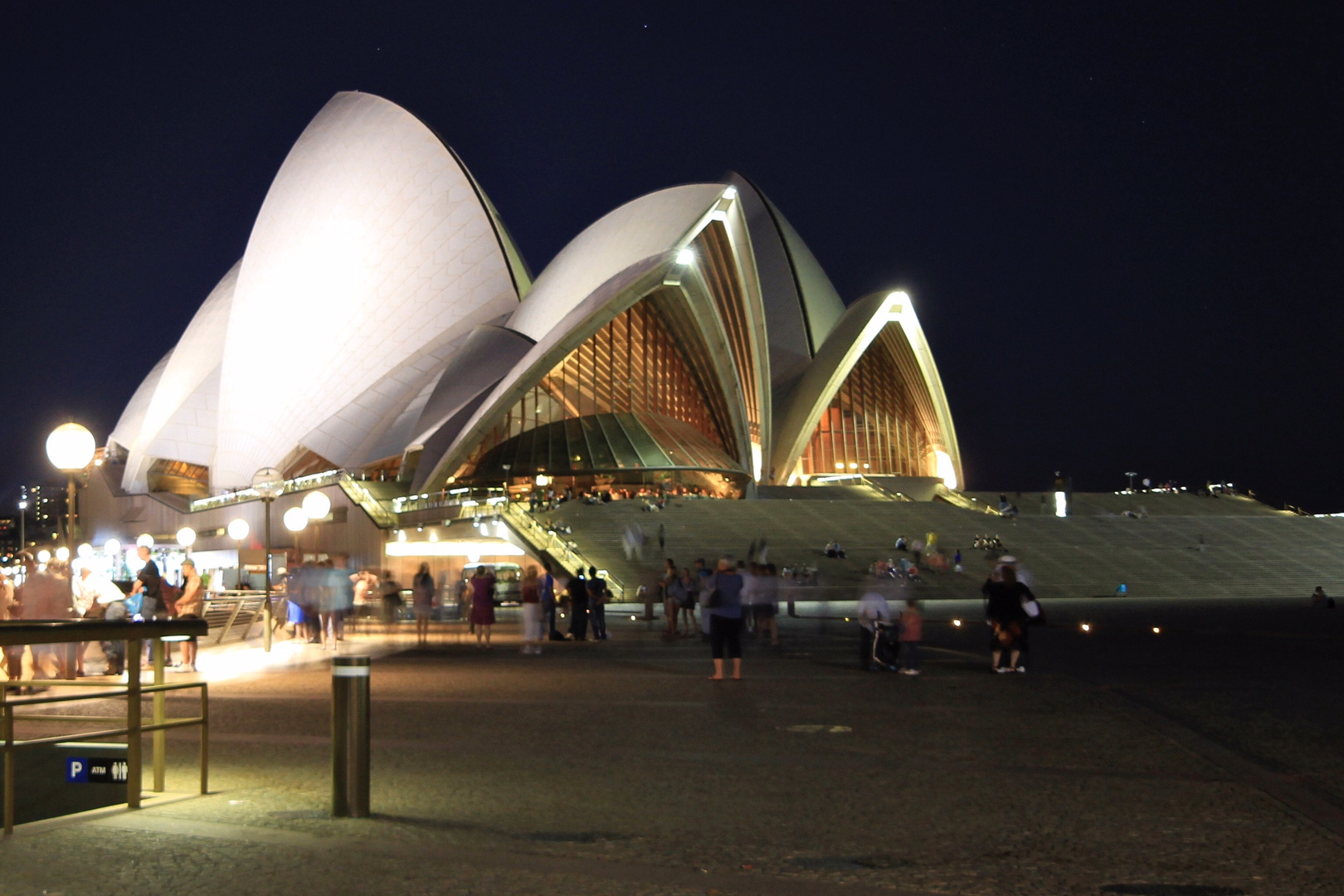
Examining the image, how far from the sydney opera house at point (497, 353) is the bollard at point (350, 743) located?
30.2 metres

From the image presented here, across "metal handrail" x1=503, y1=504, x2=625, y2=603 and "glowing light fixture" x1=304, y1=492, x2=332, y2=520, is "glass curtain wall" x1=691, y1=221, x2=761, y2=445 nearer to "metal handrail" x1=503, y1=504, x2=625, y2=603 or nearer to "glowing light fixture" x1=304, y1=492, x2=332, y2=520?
"metal handrail" x1=503, y1=504, x2=625, y2=603

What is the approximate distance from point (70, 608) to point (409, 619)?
13028mm

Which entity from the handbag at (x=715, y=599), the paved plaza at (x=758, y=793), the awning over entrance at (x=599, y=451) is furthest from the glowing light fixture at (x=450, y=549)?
the paved plaza at (x=758, y=793)

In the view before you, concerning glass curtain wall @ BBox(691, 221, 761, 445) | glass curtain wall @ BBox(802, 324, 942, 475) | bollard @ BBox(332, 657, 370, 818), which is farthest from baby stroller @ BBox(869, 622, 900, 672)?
glass curtain wall @ BBox(802, 324, 942, 475)

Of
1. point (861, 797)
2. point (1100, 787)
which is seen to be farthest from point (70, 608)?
point (1100, 787)

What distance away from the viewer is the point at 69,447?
27.2 ft

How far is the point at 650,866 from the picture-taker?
394cm

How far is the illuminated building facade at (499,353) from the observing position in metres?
37.0

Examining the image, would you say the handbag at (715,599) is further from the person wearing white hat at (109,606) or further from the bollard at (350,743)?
the bollard at (350,743)

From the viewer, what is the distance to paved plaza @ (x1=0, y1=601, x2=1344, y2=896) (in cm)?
383

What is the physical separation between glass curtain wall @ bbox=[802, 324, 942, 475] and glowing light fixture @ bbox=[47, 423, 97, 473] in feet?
136

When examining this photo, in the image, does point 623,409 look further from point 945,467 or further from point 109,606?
point 109,606

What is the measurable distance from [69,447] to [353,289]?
3629 centimetres

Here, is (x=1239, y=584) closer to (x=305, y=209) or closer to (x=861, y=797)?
(x=861, y=797)
